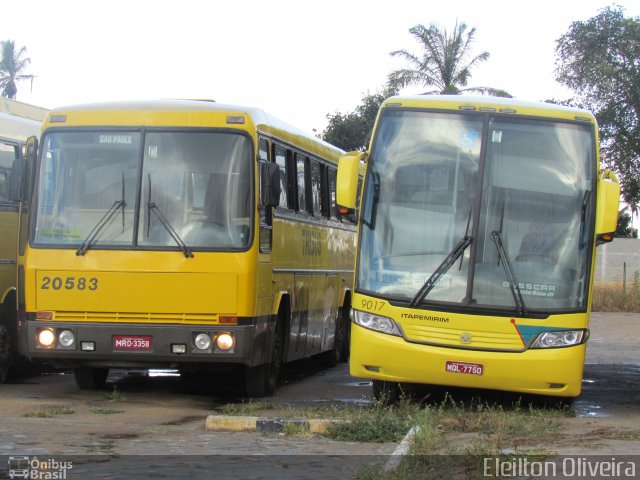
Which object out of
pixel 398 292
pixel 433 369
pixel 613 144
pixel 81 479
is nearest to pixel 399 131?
pixel 398 292

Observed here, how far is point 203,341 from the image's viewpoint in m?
12.9

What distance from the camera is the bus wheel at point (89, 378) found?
14.6m

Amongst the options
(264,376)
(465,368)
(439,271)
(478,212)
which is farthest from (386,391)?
(478,212)

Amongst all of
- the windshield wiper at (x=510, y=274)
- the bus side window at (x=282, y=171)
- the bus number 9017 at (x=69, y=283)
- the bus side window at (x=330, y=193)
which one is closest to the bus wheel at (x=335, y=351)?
the bus side window at (x=330, y=193)

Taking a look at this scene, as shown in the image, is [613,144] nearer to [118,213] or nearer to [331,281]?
[331,281]

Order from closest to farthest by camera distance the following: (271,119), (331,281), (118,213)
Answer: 1. (118,213)
2. (271,119)
3. (331,281)

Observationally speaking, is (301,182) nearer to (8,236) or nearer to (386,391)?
(8,236)

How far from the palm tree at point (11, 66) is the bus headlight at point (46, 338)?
220 feet

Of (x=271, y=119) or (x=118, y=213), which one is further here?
(x=271, y=119)

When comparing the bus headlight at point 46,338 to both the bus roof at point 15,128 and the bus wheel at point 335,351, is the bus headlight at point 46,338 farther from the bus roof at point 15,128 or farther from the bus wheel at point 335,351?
the bus wheel at point 335,351

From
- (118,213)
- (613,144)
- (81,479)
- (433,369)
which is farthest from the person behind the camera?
(613,144)

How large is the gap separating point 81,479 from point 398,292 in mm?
5264

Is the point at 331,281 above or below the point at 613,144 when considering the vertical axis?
A: below

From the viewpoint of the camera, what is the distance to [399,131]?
13.0 metres
